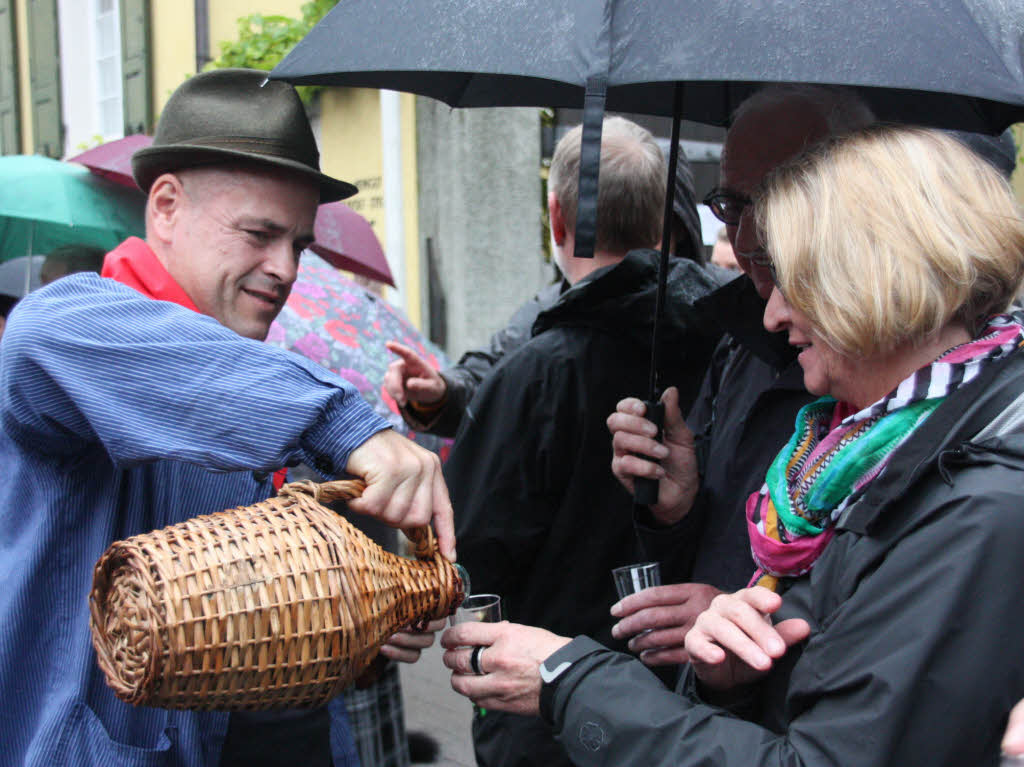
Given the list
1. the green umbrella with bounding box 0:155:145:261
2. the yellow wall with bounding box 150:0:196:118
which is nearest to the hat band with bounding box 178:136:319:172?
the green umbrella with bounding box 0:155:145:261

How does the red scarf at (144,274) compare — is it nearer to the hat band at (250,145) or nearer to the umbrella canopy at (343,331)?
the hat band at (250,145)

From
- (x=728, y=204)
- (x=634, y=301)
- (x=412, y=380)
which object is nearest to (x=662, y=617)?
(x=634, y=301)

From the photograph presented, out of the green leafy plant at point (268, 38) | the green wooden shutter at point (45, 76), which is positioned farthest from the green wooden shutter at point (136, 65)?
the green leafy plant at point (268, 38)

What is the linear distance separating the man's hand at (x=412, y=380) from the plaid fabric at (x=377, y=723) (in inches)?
33.5

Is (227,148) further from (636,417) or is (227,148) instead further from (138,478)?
(636,417)

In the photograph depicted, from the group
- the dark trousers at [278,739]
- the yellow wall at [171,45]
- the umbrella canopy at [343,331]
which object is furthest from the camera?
the yellow wall at [171,45]

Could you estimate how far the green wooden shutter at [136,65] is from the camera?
11.2 m

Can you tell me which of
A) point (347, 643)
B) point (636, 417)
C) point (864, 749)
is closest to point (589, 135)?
point (636, 417)

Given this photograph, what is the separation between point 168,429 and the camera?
1.36 metres

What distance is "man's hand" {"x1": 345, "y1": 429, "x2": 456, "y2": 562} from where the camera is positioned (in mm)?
1456

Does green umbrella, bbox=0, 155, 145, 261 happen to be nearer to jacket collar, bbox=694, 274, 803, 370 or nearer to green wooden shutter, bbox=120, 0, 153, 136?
jacket collar, bbox=694, 274, 803, 370

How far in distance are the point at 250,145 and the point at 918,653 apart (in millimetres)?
1475

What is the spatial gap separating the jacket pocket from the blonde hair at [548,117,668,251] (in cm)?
168

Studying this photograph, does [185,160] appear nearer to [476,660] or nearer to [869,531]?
[476,660]
